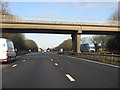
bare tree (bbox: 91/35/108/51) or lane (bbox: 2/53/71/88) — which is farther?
bare tree (bbox: 91/35/108/51)

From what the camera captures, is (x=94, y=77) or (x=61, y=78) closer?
(x=61, y=78)

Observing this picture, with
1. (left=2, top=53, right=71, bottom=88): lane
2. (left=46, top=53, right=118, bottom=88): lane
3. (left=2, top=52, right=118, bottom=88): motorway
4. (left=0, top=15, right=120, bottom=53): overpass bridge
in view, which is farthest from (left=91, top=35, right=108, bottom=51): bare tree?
(left=2, top=53, right=71, bottom=88): lane

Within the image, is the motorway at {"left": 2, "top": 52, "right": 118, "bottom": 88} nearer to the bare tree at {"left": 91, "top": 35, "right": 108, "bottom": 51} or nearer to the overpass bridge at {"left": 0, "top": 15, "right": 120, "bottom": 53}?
the overpass bridge at {"left": 0, "top": 15, "right": 120, "bottom": 53}

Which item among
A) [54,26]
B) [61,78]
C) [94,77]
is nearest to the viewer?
[61,78]

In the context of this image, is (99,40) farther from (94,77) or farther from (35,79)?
(35,79)

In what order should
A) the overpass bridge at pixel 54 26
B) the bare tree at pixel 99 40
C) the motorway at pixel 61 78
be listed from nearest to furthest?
the motorway at pixel 61 78 < the overpass bridge at pixel 54 26 < the bare tree at pixel 99 40

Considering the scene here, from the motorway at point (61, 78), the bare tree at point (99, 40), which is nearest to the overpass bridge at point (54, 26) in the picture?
the motorway at point (61, 78)

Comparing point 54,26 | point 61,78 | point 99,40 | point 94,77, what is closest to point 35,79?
point 61,78

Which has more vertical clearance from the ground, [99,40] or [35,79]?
[99,40]

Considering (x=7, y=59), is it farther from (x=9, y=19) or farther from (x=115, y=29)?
(x=115, y=29)

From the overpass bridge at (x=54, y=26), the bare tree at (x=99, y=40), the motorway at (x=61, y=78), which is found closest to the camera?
the motorway at (x=61, y=78)

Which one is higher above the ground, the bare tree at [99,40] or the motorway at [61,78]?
the bare tree at [99,40]

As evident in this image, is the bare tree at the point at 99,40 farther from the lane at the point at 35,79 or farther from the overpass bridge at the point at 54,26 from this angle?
the lane at the point at 35,79

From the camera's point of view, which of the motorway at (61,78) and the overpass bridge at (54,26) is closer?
the motorway at (61,78)
